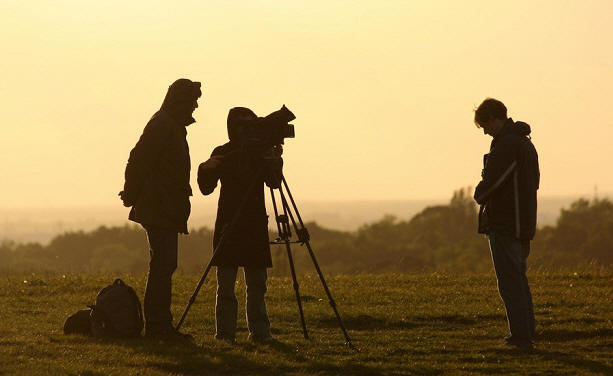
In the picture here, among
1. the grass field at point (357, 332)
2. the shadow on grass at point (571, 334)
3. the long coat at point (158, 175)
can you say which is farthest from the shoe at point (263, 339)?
the shadow on grass at point (571, 334)

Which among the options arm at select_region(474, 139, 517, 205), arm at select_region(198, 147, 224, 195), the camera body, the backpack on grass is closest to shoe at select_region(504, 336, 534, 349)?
arm at select_region(474, 139, 517, 205)

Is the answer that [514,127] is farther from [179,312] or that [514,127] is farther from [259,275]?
[179,312]

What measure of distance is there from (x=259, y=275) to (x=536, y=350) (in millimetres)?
3162

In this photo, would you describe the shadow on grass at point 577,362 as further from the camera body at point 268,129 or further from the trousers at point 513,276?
the camera body at point 268,129

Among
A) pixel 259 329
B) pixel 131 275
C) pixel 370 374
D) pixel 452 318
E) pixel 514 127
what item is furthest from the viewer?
pixel 131 275

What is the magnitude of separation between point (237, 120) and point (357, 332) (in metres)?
3.54

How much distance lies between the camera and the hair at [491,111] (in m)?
12.9

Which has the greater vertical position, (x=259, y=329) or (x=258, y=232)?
(x=258, y=232)

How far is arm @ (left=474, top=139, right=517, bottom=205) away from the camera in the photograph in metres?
12.8

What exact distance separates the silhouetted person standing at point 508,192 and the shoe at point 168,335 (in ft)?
11.7

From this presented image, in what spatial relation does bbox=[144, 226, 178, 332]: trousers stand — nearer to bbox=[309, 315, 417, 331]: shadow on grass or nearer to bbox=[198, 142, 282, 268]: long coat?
bbox=[198, 142, 282, 268]: long coat

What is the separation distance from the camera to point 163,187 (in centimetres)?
1359

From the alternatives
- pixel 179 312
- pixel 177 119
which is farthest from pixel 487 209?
pixel 179 312

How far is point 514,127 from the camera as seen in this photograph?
13.0 meters
